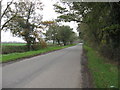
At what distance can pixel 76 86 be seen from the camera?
4.36 meters

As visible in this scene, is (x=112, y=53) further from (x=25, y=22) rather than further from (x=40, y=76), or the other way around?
(x=25, y=22)

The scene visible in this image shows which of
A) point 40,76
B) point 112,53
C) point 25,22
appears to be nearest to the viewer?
point 40,76

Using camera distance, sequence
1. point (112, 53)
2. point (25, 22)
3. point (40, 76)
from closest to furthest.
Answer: point (40, 76) → point (112, 53) → point (25, 22)

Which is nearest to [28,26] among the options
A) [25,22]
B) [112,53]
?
[25,22]

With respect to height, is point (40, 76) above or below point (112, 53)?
below

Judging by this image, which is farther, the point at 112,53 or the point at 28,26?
the point at 28,26

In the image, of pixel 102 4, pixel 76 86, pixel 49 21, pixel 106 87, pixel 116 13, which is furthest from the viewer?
pixel 49 21

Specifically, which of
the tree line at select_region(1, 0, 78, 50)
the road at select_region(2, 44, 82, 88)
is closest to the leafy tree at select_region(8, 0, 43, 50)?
the tree line at select_region(1, 0, 78, 50)

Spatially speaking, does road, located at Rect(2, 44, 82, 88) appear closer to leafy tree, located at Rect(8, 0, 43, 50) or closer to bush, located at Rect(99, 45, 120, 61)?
bush, located at Rect(99, 45, 120, 61)

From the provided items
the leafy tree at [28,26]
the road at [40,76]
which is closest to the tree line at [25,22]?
the leafy tree at [28,26]

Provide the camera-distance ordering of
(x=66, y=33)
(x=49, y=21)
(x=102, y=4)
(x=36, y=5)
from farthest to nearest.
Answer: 1. (x=66, y=33)
2. (x=49, y=21)
3. (x=36, y=5)
4. (x=102, y=4)

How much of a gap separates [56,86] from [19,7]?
19857 millimetres

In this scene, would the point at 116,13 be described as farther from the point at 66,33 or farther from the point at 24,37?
the point at 66,33

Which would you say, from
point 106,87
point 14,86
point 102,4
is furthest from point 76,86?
point 102,4
